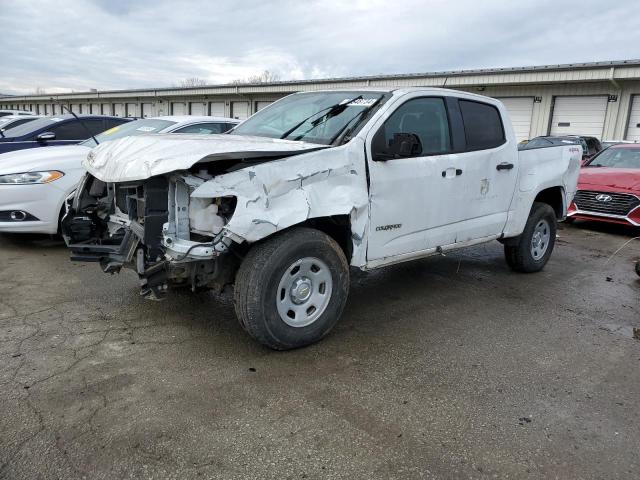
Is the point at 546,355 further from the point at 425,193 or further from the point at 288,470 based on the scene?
the point at 288,470

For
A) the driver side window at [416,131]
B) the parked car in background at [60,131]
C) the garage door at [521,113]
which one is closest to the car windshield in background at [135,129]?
the parked car in background at [60,131]

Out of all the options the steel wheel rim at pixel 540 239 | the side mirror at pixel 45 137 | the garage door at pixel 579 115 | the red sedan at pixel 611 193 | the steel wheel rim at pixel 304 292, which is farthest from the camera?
the garage door at pixel 579 115

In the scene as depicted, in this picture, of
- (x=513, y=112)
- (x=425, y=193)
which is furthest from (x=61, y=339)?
(x=513, y=112)

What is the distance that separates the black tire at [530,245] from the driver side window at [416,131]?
186 centimetres

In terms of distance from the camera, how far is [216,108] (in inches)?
1314

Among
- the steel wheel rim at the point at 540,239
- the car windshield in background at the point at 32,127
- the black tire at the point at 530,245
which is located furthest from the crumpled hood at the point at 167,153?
the car windshield in background at the point at 32,127

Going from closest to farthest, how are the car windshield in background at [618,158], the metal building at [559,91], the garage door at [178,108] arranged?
the car windshield in background at [618,158] < the metal building at [559,91] < the garage door at [178,108]

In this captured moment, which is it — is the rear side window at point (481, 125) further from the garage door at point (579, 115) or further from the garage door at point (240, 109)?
the garage door at point (240, 109)

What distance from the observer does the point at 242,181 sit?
3229 millimetres

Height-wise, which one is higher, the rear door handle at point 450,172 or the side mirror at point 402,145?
the side mirror at point 402,145

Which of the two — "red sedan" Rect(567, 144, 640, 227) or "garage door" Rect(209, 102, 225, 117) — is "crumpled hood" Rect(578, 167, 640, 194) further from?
"garage door" Rect(209, 102, 225, 117)

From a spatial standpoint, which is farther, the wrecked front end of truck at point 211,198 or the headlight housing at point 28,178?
the headlight housing at point 28,178

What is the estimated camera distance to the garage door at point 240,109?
30966mm

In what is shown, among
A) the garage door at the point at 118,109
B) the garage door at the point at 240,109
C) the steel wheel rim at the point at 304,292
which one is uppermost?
the garage door at the point at 118,109
